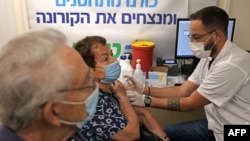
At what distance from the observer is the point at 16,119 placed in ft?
2.73

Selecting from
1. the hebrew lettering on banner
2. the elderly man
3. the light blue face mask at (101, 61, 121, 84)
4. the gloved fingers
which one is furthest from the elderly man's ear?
the hebrew lettering on banner

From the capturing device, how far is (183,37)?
2.32 m

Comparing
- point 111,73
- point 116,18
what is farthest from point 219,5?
point 111,73

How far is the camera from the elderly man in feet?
2.62

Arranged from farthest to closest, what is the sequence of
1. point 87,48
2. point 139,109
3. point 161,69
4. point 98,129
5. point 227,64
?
point 161,69, point 139,109, point 227,64, point 87,48, point 98,129

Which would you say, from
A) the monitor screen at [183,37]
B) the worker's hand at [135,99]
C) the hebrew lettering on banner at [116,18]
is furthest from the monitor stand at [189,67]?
the worker's hand at [135,99]

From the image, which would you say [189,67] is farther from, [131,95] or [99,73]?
[99,73]

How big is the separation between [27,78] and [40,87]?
0.04 meters

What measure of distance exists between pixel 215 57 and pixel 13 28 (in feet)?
5.52

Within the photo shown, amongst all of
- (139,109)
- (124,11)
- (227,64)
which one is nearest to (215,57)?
(227,64)

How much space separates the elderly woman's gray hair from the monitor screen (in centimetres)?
158

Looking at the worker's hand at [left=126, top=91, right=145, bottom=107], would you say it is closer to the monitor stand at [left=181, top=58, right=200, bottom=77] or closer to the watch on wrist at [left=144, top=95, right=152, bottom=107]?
the watch on wrist at [left=144, top=95, right=152, bottom=107]

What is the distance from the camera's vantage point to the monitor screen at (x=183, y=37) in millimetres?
2275

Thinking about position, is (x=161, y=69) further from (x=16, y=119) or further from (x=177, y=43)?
(x=16, y=119)
